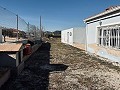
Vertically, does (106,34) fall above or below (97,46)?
above

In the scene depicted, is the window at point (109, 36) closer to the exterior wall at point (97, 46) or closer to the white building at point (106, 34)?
the white building at point (106, 34)

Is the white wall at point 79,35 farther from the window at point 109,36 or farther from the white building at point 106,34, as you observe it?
the window at point 109,36

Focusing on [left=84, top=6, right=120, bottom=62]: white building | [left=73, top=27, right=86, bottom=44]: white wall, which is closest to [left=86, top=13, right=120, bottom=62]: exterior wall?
[left=84, top=6, right=120, bottom=62]: white building

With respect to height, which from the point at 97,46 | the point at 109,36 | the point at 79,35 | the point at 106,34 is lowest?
the point at 97,46

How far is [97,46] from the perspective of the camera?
16.0m

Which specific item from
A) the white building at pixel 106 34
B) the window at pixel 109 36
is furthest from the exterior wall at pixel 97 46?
the window at pixel 109 36

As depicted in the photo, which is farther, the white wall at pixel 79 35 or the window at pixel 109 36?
the white wall at pixel 79 35

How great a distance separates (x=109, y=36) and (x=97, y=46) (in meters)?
2.43

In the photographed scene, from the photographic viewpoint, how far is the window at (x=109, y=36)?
40.6 feet

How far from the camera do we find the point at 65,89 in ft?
20.0

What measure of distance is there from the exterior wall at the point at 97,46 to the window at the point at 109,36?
1.01ft

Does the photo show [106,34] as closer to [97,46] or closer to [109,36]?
[109,36]

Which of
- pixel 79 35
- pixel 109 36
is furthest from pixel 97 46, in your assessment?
pixel 79 35

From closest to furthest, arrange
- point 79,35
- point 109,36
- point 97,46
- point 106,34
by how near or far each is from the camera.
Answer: point 109,36 < point 106,34 < point 97,46 < point 79,35
